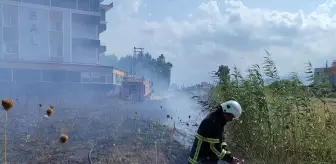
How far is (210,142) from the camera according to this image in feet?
19.5

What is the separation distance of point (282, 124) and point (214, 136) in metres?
2.93

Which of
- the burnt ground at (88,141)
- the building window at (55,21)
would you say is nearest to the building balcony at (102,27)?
the building window at (55,21)

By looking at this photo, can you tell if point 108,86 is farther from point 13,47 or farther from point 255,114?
point 255,114

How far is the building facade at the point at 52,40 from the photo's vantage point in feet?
123

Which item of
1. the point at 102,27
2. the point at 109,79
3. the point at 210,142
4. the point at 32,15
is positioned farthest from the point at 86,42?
the point at 210,142

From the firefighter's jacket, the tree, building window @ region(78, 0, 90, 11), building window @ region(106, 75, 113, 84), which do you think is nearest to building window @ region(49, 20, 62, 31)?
building window @ region(78, 0, 90, 11)

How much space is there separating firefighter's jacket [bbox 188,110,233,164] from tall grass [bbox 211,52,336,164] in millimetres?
2195

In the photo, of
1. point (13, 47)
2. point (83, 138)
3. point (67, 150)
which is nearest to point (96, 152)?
point (67, 150)

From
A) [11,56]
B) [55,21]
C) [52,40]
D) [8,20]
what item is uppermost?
[55,21]

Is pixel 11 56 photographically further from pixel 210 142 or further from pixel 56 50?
pixel 210 142

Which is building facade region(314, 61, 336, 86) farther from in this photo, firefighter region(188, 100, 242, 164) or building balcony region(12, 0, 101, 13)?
building balcony region(12, 0, 101, 13)

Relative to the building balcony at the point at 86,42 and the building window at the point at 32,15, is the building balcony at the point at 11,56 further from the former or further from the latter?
the building balcony at the point at 86,42

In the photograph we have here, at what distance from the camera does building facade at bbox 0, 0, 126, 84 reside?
3744 centimetres

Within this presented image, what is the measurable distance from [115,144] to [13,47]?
33.4 m
